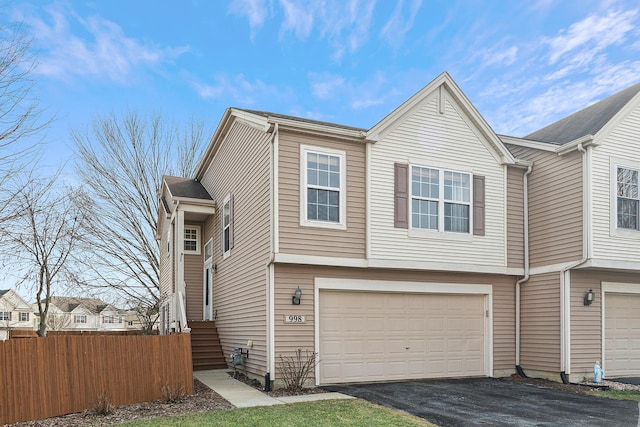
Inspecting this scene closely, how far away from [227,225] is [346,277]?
15.4ft

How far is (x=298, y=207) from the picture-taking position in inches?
430

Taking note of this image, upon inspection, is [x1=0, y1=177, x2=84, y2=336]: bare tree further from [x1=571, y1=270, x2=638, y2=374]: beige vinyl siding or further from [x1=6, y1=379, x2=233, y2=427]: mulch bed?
[x1=571, y1=270, x2=638, y2=374]: beige vinyl siding

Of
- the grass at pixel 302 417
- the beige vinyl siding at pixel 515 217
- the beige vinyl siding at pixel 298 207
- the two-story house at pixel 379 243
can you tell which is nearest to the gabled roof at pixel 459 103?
the two-story house at pixel 379 243

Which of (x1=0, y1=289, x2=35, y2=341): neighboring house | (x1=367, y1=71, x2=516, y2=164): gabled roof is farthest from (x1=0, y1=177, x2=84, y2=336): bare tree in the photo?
(x1=0, y1=289, x2=35, y2=341): neighboring house

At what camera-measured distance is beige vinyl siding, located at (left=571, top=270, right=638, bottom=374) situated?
12.1 meters

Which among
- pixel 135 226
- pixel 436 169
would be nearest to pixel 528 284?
pixel 436 169

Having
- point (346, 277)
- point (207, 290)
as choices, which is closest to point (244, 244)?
point (346, 277)

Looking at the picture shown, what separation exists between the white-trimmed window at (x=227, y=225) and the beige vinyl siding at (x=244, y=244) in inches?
8.6

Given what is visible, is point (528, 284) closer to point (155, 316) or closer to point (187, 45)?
point (187, 45)

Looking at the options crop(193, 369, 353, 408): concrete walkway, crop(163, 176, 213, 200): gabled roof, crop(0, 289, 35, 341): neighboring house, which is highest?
crop(163, 176, 213, 200): gabled roof

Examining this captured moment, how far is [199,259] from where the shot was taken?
17.7 metres

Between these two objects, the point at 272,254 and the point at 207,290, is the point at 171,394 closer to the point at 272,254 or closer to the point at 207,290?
the point at 272,254

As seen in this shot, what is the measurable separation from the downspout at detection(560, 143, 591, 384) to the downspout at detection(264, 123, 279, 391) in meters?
6.75

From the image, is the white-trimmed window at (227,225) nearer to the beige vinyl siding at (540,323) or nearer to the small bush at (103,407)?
the small bush at (103,407)
